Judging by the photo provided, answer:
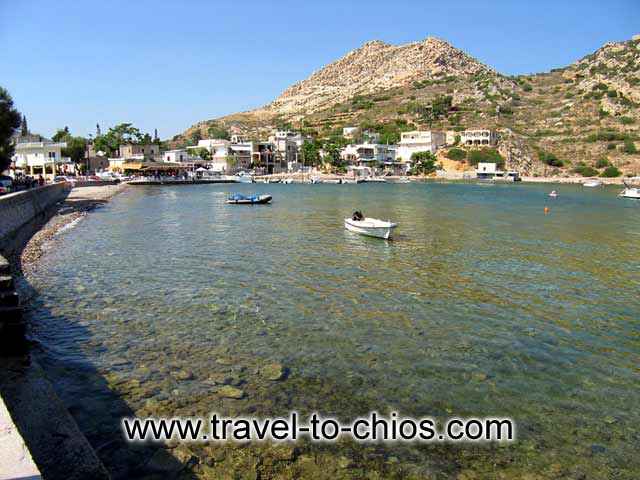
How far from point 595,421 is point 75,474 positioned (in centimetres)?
910

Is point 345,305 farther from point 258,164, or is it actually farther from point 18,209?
point 258,164

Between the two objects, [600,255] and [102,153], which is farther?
[102,153]

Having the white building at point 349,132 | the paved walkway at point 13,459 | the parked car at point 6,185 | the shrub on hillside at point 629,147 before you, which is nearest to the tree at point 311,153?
the white building at point 349,132

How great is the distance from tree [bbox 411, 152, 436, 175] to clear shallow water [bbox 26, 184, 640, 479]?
124808 millimetres

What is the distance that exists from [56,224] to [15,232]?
7.37 m

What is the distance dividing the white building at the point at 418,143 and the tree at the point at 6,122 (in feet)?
426

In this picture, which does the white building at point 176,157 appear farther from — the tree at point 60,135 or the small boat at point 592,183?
the small boat at point 592,183

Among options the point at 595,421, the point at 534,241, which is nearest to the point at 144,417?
the point at 595,421

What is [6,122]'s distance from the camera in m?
42.4

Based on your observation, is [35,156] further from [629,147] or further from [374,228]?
[629,147]

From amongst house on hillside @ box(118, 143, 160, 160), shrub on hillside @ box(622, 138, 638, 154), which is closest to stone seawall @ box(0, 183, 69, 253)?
house on hillside @ box(118, 143, 160, 160)

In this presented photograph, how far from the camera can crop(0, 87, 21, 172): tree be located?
1662 inches

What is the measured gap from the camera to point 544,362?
1220 centimetres

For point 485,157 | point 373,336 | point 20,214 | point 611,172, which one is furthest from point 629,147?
point 373,336
